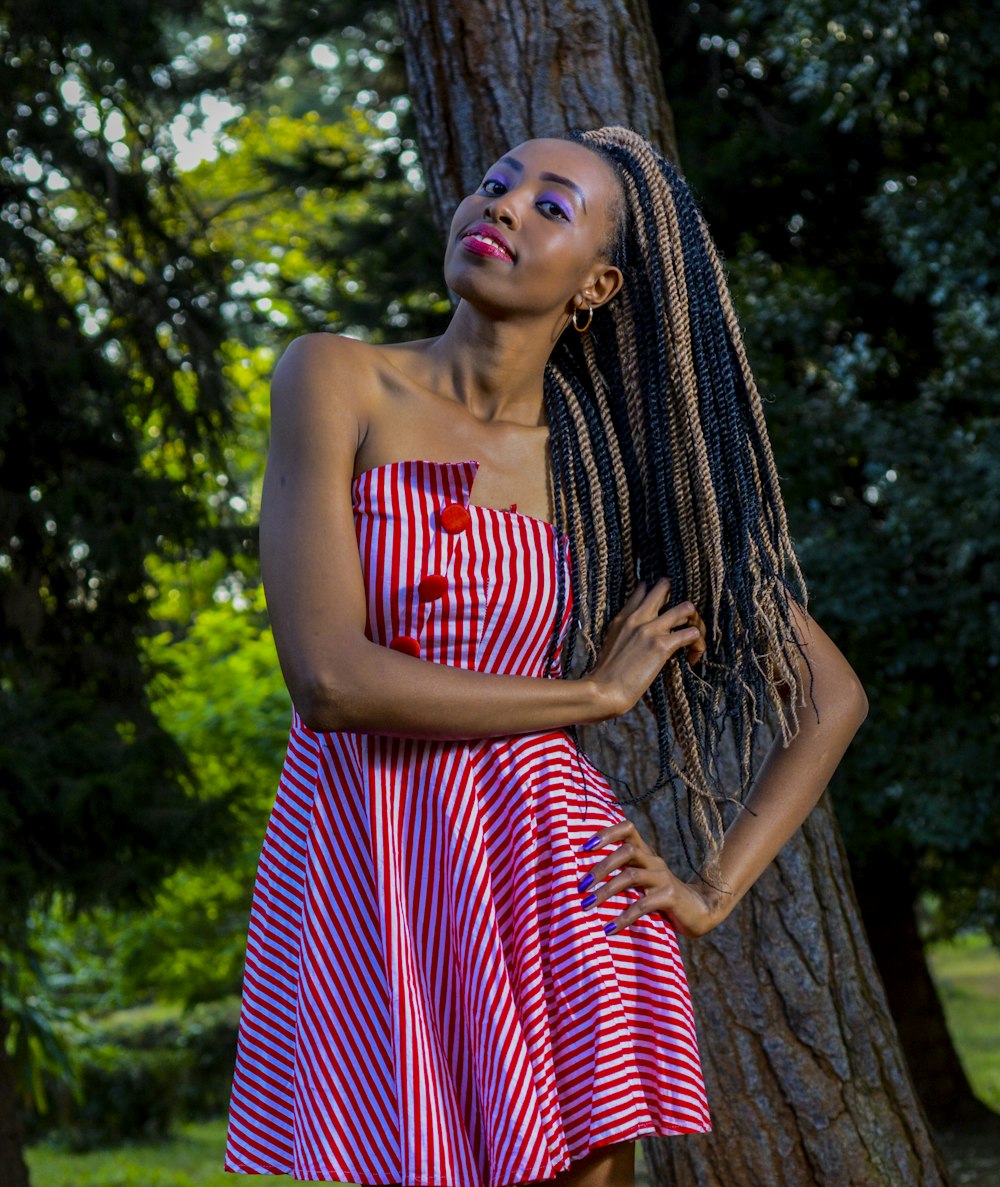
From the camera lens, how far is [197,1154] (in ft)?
47.7

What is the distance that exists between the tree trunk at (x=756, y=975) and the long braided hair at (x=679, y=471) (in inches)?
36.1

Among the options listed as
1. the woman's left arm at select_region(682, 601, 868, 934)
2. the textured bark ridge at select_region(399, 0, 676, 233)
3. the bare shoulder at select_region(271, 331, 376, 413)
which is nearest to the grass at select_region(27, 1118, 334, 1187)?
the textured bark ridge at select_region(399, 0, 676, 233)

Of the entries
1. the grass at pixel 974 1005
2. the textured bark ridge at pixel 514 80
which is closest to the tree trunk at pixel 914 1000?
the grass at pixel 974 1005

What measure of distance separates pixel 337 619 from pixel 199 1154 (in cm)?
1386

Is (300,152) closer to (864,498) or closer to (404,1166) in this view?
(864,498)

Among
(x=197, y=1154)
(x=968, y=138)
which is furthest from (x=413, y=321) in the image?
(x=197, y=1154)

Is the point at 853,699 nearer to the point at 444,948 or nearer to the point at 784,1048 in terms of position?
the point at 444,948

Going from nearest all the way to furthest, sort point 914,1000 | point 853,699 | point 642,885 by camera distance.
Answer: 1. point 642,885
2. point 853,699
3. point 914,1000

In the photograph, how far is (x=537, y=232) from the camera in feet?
7.45

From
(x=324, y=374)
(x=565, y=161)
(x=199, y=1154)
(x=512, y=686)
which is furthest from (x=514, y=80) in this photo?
(x=199, y=1154)

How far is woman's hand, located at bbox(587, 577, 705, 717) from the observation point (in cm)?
220

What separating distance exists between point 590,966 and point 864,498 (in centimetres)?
774

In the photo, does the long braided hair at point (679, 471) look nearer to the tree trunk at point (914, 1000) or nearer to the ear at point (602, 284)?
the ear at point (602, 284)

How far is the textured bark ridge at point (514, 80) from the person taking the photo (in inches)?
140
